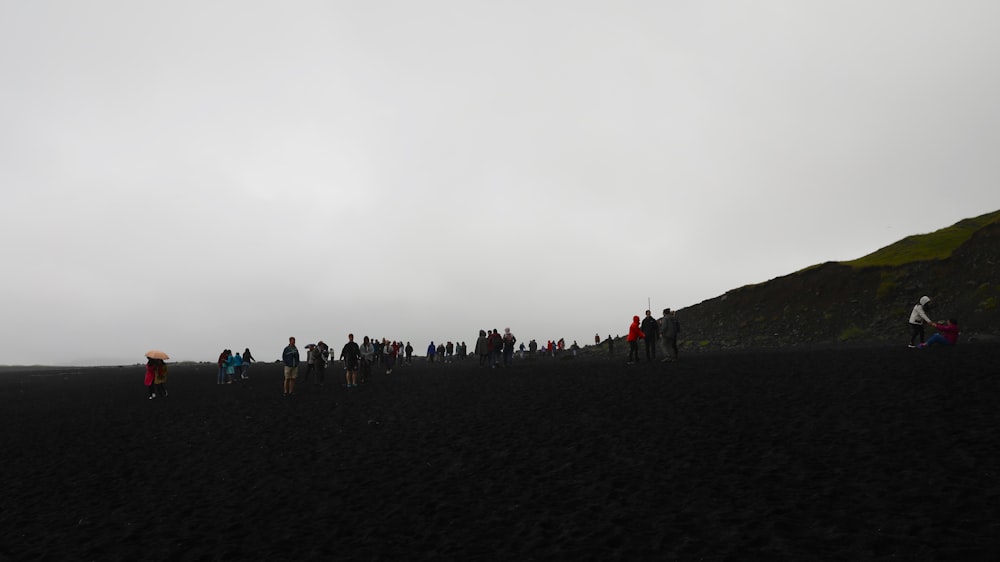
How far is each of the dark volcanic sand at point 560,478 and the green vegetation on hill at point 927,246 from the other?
4072 centimetres

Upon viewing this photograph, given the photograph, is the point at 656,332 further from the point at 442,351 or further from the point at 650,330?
the point at 442,351

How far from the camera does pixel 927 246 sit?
52406 mm

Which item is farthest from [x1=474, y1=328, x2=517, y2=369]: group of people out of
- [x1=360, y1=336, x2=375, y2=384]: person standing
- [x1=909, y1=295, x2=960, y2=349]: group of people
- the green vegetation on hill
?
the green vegetation on hill

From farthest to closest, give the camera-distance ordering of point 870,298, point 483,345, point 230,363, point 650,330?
point 870,298 < point 483,345 < point 230,363 < point 650,330

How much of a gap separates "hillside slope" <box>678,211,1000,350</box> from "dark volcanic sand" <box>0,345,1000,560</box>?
90.5 feet

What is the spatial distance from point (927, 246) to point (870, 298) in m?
11.3

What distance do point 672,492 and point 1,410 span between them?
1174 inches

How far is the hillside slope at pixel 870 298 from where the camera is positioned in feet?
131

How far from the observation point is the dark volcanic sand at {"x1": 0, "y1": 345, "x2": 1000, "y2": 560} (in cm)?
709

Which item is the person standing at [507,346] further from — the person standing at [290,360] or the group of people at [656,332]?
the person standing at [290,360]

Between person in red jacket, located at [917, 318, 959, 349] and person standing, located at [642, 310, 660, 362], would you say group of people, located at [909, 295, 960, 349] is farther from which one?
person standing, located at [642, 310, 660, 362]

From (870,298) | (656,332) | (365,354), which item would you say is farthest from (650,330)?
(870,298)

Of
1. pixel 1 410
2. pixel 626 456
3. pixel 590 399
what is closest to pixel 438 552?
pixel 626 456

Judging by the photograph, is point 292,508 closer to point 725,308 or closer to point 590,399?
point 590,399
